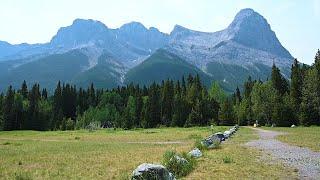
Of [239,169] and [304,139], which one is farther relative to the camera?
[304,139]

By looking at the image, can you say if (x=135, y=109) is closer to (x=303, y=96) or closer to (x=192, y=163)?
(x=303, y=96)

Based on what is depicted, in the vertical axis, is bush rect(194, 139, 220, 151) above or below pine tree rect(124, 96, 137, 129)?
below

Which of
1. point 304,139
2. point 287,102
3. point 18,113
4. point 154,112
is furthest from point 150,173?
point 18,113

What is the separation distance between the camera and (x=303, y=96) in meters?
117

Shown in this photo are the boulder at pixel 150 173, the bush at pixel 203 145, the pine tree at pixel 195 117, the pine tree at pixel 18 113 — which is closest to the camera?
the boulder at pixel 150 173

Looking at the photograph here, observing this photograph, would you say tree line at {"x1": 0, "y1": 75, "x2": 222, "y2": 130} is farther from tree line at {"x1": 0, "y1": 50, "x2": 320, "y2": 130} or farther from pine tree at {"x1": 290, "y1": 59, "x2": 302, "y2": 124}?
pine tree at {"x1": 290, "y1": 59, "x2": 302, "y2": 124}

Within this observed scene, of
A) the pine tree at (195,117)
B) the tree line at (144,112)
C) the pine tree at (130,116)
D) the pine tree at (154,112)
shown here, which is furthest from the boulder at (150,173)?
the pine tree at (130,116)

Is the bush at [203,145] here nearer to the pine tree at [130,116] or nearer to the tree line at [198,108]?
the tree line at [198,108]

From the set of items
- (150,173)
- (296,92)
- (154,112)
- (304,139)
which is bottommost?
(150,173)

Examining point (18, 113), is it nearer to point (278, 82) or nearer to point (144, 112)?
point (144, 112)


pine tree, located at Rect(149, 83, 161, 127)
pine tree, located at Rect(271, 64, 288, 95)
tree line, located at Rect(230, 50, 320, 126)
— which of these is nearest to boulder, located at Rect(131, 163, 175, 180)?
tree line, located at Rect(230, 50, 320, 126)

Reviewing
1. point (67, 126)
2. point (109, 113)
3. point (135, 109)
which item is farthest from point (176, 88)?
point (67, 126)

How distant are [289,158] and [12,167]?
21.6 metres

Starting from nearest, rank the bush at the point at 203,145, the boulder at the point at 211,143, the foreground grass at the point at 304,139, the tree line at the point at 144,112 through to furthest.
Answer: the bush at the point at 203,145
the boulder at the point at 211,143
the foreground grass at the point at 304,139
the tree line at the point at 144,112
